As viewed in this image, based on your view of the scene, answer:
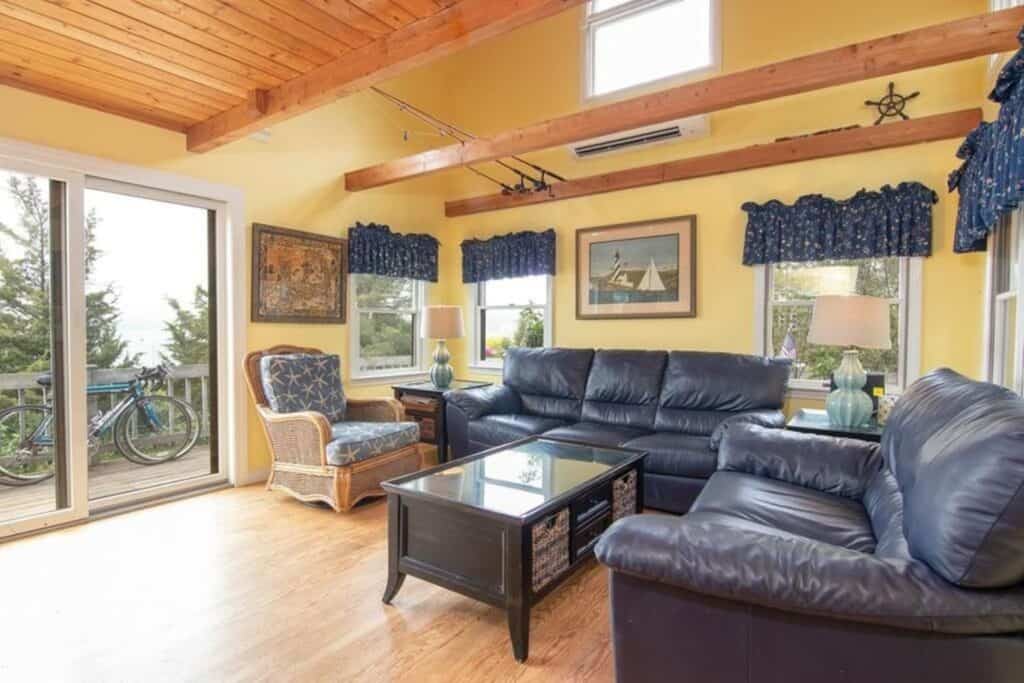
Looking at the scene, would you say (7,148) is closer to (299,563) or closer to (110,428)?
(110,428)

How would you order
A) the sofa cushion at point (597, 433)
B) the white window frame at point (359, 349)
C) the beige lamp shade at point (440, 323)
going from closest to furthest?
the sofa cushion at point (597, 433) < the beige lamp shade at point (440, 323) < the white window frame at point (359, 349)

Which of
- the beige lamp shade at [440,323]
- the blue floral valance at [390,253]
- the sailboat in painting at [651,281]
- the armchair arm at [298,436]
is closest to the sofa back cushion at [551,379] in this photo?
the beige lamp shade at [440,323]

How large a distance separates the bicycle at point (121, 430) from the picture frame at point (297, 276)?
0.85 meters

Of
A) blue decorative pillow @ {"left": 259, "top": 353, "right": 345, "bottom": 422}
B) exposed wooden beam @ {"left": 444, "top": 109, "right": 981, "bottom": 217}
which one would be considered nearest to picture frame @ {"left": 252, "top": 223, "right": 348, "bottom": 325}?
blue decorative pillow @ {"left": 259, "top": 353, "right": 345, "bottom": 422}

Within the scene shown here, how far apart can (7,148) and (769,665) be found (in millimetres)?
4027

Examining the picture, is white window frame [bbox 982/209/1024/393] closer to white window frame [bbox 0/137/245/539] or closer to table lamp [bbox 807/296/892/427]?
table lamp [bbox 807/296/892/427]

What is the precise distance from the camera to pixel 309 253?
13.6 feet

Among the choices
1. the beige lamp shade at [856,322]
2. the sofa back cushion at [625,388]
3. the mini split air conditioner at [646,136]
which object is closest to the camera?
the beige lamp shade at [856,322]

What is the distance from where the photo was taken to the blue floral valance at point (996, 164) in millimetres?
1798

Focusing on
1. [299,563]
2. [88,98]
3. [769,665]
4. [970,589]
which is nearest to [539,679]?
[769,665]

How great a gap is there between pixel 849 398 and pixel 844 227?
1.27 meters

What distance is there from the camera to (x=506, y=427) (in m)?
3.71

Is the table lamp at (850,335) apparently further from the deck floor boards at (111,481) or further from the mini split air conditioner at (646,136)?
the deck floor boards at (111,481)

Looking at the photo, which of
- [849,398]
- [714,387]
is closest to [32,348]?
[714,387]
